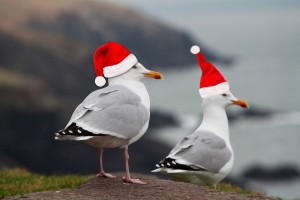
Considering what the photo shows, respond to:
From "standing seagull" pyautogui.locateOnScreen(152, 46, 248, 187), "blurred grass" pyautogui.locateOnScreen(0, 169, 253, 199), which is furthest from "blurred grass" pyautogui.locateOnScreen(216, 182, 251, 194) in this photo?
"standing seagull" pyautogui.locateOnScreen(152, 46, 248, 187)

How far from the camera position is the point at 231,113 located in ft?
245

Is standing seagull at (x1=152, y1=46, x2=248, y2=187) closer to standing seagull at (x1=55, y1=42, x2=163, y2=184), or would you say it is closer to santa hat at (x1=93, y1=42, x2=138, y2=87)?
standing seagull at (x1=55, y1=42, x2=163, y2=184)

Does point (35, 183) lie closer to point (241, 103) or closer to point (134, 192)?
point (134, 192)

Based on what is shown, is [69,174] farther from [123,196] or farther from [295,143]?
[295,143]

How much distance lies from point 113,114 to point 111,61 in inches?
40.1

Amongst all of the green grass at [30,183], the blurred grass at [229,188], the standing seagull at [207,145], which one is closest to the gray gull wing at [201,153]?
the standing seagull at [207,145]

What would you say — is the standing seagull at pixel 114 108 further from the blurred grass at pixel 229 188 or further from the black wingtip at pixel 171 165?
the blurred grass at pixel 229 188

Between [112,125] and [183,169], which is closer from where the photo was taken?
[112,125]

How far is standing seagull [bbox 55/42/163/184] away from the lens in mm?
9203

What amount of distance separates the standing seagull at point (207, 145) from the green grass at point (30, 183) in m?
1.72

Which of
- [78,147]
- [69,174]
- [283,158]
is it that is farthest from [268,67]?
[69,174]

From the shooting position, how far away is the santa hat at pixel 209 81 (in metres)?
10.9

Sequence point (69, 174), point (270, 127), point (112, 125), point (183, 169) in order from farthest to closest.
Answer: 1. point (270, 127)
2. point (69, 174)
3. point (183, 169)
4. point (112, 125)

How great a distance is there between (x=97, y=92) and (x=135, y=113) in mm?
636
